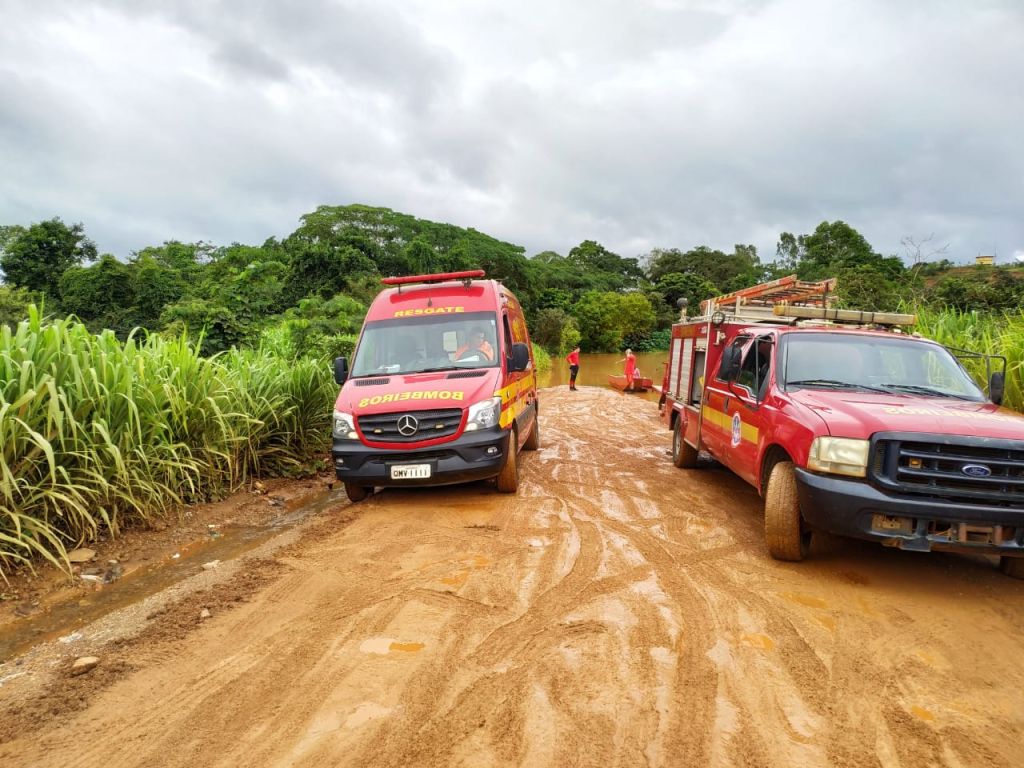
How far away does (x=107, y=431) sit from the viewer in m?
4.71

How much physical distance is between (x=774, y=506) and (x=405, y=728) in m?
2.97

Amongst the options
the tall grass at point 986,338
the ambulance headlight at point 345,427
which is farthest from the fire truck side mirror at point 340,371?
the tall grass at point 986,338

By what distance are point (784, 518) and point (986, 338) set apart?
5268 mm

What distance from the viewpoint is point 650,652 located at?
3.17m

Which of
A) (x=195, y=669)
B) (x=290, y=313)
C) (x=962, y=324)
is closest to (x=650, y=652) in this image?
(x=195, y=669)

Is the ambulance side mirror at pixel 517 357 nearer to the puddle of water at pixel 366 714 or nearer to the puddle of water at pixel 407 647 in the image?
the puddle of water at pixel 407 647

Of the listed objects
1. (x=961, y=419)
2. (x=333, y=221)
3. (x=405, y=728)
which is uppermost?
(x=333, y=221)

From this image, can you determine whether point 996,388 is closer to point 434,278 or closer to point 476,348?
point 476,348

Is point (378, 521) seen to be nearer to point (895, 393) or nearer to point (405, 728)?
point (405, 728)

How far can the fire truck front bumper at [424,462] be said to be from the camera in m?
5.89

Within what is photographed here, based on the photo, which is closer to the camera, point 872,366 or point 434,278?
point 872,366

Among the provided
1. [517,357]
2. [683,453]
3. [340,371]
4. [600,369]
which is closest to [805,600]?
[517,357]

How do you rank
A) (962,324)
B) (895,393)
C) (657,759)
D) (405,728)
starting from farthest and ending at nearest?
(962,324), (895,393), (405,728), (657,759)

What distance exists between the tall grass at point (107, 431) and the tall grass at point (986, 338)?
7.71 m
